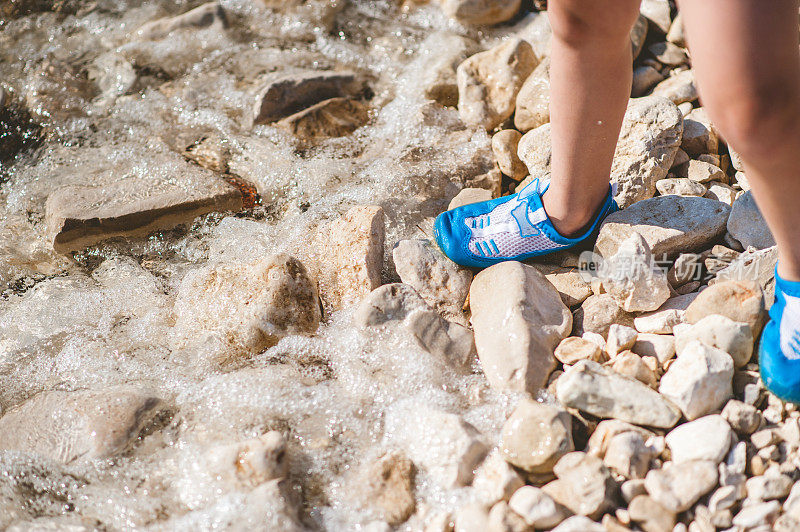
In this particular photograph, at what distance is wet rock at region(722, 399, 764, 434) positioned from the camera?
1.47 meters

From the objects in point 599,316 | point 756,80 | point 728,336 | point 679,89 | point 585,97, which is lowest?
point 599,316

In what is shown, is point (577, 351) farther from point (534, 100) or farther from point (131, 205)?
point (131, 205)

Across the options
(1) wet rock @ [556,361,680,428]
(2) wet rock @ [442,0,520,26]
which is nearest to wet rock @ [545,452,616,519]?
(1) wet rock @ [556,361,680,428]

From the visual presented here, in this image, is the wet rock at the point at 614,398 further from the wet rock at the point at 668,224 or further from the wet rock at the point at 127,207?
the wet rock at the point at 127,207

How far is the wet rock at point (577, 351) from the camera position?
1.69 meters

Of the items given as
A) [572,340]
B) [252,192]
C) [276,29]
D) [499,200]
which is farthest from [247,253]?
[276,29]

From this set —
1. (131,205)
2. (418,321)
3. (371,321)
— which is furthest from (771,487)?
(131,205)

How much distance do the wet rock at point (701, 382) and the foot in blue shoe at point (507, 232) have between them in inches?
21.6

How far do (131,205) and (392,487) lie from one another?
1.60 metres

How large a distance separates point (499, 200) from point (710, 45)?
0.99 metres

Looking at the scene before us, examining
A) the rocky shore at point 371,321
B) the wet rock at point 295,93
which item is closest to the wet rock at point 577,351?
the rocky shore at point 371,321

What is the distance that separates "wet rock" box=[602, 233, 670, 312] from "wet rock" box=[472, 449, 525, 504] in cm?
62

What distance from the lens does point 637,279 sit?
179 cm

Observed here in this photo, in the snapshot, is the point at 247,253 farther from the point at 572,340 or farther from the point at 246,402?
the point at 572,340
